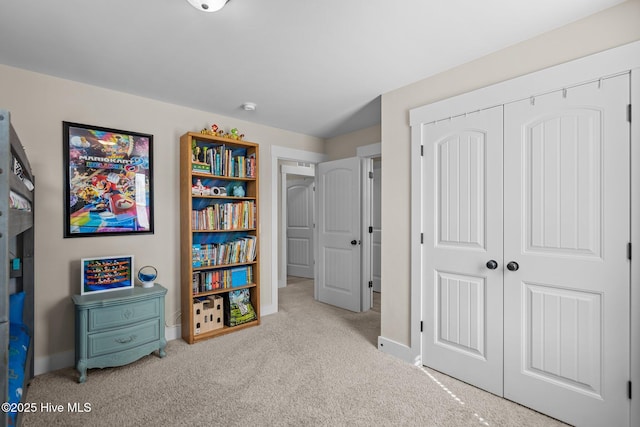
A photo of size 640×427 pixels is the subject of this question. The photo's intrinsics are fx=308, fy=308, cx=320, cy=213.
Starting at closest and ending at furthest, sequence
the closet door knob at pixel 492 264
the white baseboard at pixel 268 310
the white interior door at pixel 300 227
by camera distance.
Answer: the closet door knob at pixel 492 264, the white baseboard at pixel 268 310, the white interior door at pixel 300 227

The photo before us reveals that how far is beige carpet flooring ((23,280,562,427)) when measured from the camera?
6.20 feet

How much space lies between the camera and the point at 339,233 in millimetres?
4270

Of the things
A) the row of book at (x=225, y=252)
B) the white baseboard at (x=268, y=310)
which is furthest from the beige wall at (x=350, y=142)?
the white baseboard at (x=268, y=310)

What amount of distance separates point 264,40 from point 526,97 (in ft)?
5.76

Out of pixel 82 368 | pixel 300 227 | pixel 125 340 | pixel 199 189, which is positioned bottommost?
pixel 82 368

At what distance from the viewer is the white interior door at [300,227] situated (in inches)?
244

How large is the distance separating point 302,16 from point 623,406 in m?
2.80

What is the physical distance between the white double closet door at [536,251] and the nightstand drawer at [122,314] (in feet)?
7.57

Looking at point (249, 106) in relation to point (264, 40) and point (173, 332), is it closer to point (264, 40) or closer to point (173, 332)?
point (264, 40)

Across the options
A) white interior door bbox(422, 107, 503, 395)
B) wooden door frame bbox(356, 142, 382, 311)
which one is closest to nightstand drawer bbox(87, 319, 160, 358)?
white interior door bbox(422, 107, 503, 395)

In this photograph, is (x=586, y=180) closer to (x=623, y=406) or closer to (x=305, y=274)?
(x=623, y=406)

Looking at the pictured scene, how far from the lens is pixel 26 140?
7.95 ft

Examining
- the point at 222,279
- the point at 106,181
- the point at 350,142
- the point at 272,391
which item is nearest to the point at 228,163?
the point at 106,181

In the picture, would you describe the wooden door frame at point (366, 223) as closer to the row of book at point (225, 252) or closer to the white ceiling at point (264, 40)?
the white ceiling at point (264, 40)
